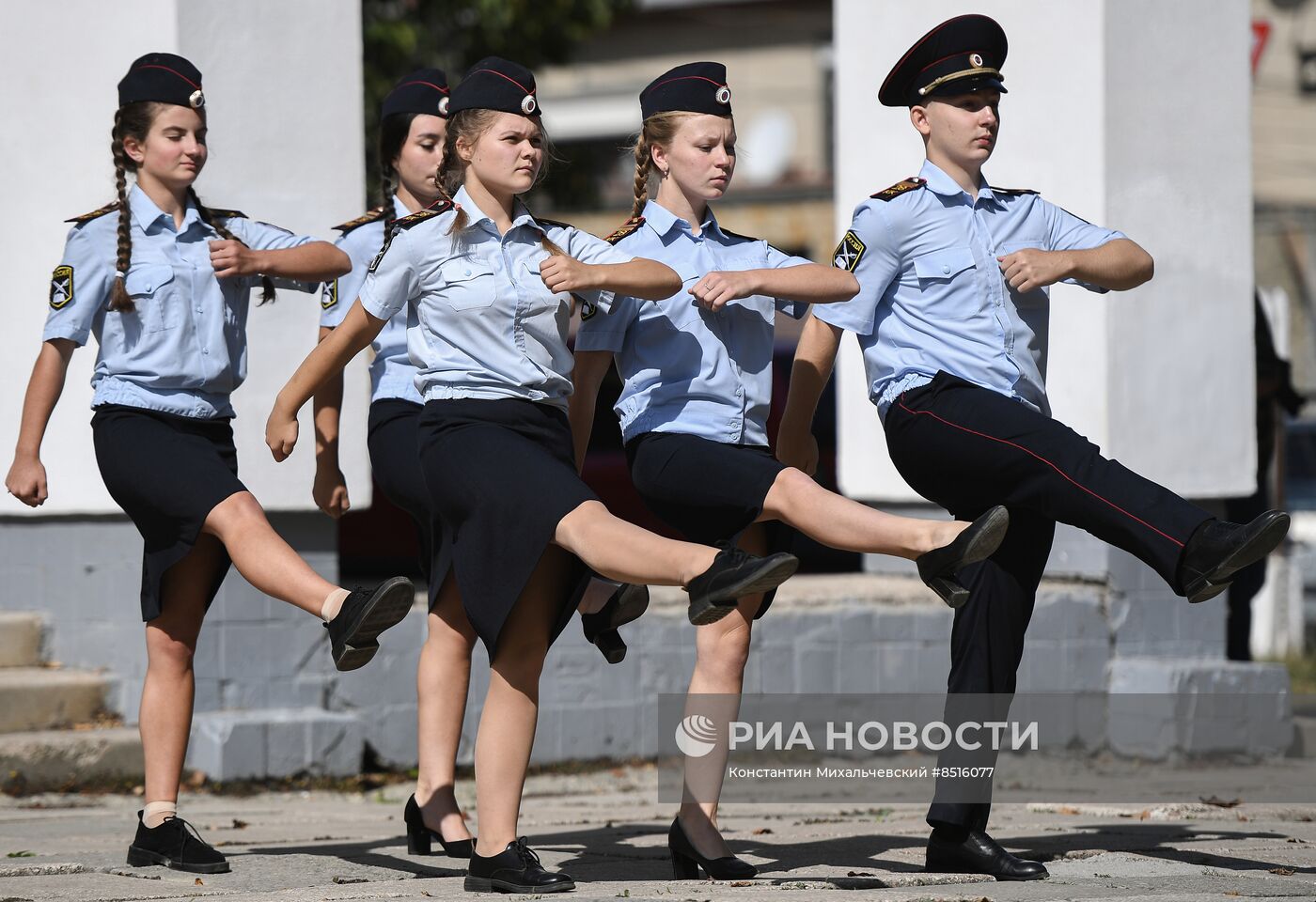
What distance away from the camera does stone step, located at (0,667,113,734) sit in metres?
6.72

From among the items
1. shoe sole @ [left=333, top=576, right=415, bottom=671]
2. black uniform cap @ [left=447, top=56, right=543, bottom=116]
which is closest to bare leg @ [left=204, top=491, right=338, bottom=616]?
shoe sole @ [left=333, top=576, right=415, bottom=671]

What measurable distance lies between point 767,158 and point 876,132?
863 inches

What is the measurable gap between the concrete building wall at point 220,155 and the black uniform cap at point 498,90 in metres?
2.43

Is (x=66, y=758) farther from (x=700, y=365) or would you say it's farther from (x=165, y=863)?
(x=700, y=365)

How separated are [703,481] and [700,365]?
0.34 metres

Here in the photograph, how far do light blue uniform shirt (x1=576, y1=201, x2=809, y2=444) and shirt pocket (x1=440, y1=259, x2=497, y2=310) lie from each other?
36cm

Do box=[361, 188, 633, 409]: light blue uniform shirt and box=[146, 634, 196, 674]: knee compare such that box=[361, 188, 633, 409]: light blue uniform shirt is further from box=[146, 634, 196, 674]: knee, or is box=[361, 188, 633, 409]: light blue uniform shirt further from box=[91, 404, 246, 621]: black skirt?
box=[146, 634, 196, 674]: knee

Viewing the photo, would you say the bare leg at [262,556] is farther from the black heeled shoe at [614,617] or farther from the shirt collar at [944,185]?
the shirt collar at [944,185]

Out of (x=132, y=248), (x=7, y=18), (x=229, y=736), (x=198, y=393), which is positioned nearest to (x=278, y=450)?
(x=198, y=393)

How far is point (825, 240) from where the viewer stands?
2744 centimetres

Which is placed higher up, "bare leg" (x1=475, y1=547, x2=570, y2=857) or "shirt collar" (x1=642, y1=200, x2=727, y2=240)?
"shirt collar" (x1=642, y1=200, x2=727, y2=240)

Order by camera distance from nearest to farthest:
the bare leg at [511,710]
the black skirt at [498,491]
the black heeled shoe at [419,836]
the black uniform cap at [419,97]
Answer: the black skirt at [498,491] < the bare leg at [511,710] < the black heeled shoe at [419,836] < the black uniform cap at [419,97]

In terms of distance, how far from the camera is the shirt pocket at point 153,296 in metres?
5.01

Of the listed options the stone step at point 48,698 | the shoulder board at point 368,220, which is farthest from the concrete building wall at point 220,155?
the shoulder board at point 368,220
